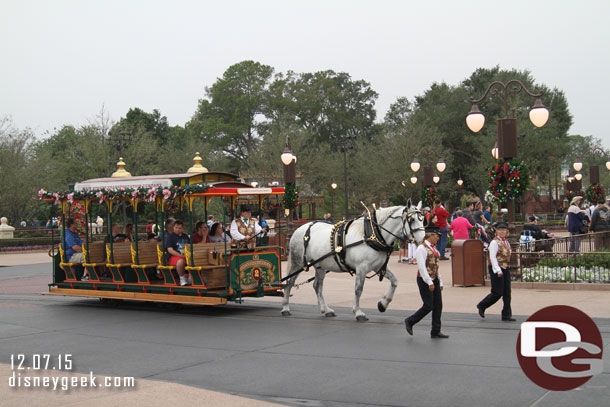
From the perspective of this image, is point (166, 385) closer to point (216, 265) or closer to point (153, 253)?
point (216, 265)

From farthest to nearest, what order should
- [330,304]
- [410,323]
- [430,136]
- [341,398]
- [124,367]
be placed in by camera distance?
1. [430,136]
2. [330,304]
3. [410,323]
4. [124,367]
5. [341,398]

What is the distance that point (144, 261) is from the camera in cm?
1546

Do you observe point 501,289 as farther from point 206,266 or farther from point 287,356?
→ point 206,266

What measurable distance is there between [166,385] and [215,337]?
11.0 ft

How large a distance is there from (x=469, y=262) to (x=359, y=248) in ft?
16.3

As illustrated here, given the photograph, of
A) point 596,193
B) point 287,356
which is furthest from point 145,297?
point 596,193

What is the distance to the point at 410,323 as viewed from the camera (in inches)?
423

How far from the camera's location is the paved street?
7508mm

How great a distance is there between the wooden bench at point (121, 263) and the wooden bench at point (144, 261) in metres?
0.22

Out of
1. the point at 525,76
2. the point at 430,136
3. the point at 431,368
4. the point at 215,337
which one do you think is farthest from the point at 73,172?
the point at 431,368

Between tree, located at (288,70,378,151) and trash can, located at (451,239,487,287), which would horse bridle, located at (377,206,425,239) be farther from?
tree, located at (288,70,378,151)

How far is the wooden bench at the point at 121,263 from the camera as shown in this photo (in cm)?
1566

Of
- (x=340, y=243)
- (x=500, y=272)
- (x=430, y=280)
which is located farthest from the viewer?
(x=340, y=243)

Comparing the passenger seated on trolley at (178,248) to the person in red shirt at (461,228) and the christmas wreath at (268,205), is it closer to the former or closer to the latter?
the christmas wreath at (268,205)
